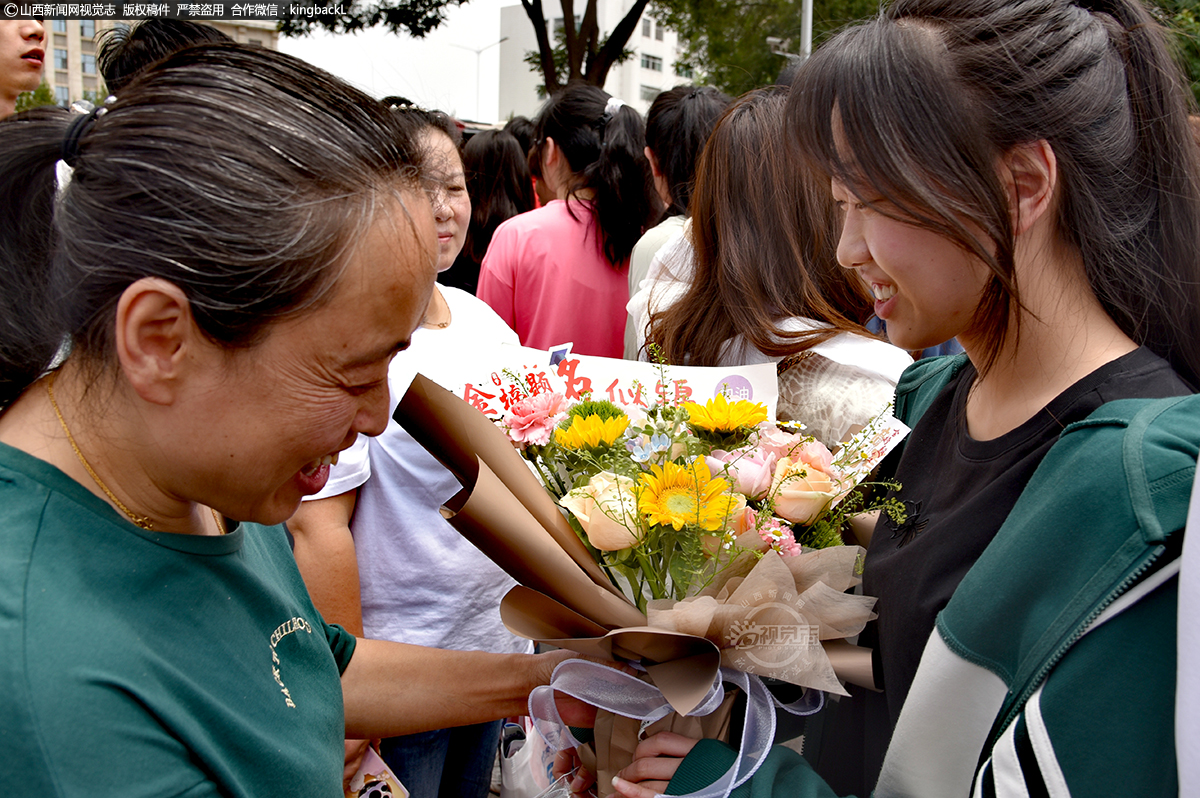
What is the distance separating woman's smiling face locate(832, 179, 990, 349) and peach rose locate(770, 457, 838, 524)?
0.88 ft

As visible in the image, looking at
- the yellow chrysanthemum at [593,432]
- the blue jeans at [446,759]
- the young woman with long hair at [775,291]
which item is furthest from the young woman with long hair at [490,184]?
the yellow chrysanthemum at [593,432]

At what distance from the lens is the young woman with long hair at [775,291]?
199 centimetres

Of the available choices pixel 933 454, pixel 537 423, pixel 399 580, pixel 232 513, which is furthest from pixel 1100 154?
pixel 399 580

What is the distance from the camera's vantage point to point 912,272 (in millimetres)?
1292

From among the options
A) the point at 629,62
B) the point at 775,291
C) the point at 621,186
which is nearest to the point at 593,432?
the point at 775,291

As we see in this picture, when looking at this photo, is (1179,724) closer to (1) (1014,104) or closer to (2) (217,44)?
(1) (1014,104)

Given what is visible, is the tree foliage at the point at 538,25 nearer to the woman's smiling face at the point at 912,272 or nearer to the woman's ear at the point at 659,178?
the woman's ear at the point at 659,178

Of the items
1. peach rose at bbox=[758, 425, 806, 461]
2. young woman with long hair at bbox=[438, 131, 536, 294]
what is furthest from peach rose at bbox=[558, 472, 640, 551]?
young woman with long hair at bbox=[438, 131, 536, 294]

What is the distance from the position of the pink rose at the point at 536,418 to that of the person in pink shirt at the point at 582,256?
2.18m

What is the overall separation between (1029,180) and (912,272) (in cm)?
20

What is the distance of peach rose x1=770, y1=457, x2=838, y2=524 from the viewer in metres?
1.34

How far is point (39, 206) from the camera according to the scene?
101 centimetres

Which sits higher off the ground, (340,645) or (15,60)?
(15,60)

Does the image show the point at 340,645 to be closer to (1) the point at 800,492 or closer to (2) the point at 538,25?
(1) the point at 800,492
